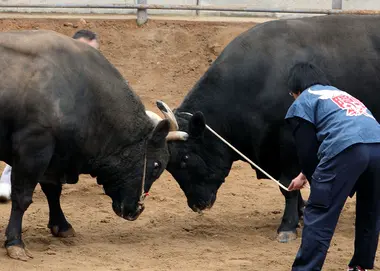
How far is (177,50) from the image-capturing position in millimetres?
13969

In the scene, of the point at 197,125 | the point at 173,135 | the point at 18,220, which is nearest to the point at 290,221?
the point at 197,125

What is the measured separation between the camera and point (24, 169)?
8.12m

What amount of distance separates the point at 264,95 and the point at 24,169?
96.7 inches

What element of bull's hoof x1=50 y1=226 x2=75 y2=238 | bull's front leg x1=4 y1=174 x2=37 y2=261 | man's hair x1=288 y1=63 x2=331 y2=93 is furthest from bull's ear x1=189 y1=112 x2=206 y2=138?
man's hair x1=288 y1=63 x2=331 y2=93

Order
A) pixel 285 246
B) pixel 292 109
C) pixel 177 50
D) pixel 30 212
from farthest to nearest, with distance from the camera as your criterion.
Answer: pixel 177 50 → pixel 30 212 → pixel 285 246 → pixel 292 109

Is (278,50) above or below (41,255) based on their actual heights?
above

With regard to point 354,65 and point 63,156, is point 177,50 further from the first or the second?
point 63,156

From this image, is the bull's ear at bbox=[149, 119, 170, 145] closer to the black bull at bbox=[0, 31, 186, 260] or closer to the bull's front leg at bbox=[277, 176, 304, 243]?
the black bull at bbox=[0, 31, 186, 260]

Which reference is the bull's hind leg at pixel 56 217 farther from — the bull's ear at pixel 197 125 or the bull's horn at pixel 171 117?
the bull's ear at pixel 197 125

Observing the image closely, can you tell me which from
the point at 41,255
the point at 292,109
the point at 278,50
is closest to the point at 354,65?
the point at 278,50

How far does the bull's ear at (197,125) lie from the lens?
9102 mm

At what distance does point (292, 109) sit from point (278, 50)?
7.15 feet

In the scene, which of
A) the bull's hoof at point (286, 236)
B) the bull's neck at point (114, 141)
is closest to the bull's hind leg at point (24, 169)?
the bull's neck at point (114, 141)

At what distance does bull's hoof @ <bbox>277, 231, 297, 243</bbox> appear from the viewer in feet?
29.8
